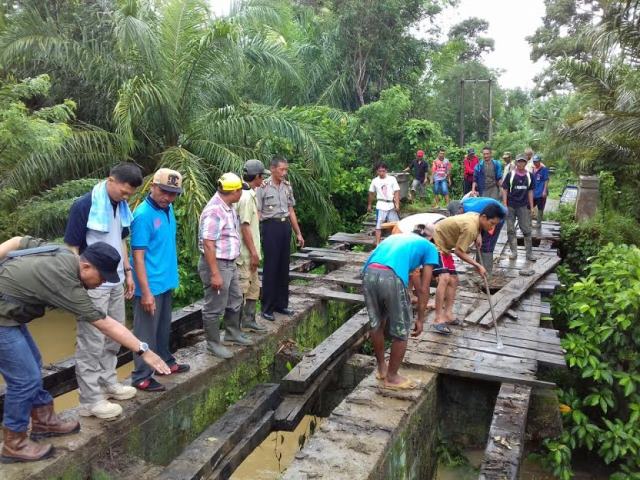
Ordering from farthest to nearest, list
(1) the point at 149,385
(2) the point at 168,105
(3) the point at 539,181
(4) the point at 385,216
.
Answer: (3) the point at 539,181 → (4) the point at 385,216 → (2) the point at 168,105 → (1) the point at 149,385

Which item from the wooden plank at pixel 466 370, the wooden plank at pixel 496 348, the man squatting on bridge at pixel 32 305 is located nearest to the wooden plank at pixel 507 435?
the wooden plank at pixel 466 370

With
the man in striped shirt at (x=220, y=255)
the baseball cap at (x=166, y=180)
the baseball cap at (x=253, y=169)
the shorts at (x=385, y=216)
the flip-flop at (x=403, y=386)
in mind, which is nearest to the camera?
the baseball cap at (x=166, y=180)

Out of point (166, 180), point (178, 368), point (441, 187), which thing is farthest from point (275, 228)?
point (441, 187)

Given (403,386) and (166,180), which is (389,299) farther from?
(166,180)

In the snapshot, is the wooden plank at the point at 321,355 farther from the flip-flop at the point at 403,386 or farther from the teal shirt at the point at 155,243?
the teal shirt at the point at 155,243

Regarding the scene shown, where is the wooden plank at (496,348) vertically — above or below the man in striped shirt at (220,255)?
below

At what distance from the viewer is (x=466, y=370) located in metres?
4.83

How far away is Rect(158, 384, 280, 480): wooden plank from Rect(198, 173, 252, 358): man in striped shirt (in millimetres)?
602

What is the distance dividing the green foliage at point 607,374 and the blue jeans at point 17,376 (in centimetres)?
421

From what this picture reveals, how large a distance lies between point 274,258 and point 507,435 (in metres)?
2.95

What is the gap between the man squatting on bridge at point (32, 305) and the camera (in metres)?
3.02

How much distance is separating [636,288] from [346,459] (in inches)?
143

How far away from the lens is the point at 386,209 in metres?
9.07

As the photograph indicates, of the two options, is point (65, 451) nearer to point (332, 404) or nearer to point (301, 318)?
point (332, 404)
